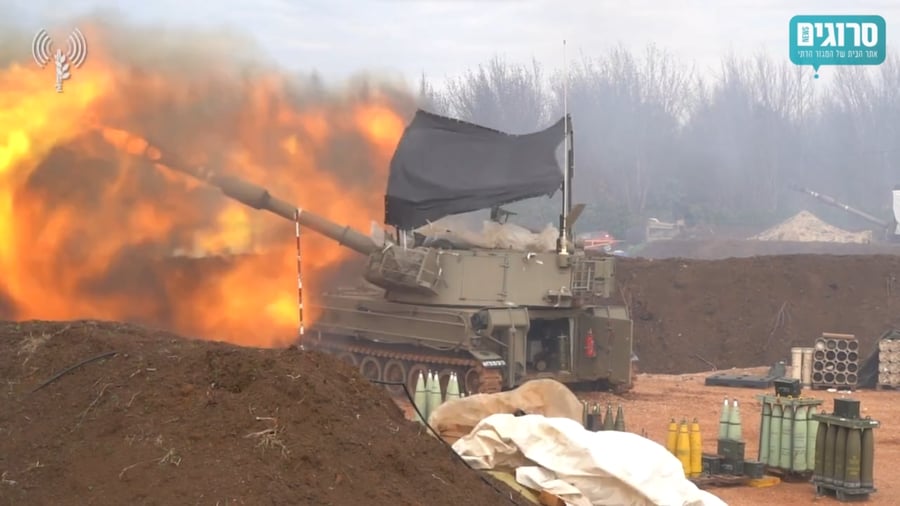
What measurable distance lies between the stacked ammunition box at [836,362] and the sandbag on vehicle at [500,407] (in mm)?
11163

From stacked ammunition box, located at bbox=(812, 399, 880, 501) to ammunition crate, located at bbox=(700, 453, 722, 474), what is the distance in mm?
1029

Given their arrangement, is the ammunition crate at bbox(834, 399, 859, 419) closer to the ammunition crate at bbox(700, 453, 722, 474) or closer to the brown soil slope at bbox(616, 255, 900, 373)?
the ammunition crate at bbox(700, 453, 722, 474)

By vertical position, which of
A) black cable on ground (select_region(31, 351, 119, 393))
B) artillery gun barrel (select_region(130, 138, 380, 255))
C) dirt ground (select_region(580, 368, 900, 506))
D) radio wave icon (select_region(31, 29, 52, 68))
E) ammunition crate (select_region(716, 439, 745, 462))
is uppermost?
radio wave icon (select_region(31, 29, 52, 68))

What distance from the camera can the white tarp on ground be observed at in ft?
27.7

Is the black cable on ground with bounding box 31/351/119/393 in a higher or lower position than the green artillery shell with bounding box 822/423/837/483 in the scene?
higher

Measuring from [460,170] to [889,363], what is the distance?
8849 millimetres

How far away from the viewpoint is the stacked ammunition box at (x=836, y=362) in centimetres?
2106

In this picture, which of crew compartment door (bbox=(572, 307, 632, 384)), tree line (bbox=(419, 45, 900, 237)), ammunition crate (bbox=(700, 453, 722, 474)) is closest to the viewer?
ammunition crate (bbox=(700, 453, 722, 474))

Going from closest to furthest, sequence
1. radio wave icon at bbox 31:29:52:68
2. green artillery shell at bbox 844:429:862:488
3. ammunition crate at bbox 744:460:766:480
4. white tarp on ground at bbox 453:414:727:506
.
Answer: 1. white tarp on ground at bbox 453:414:727:506
2. green artillery shell at bbox 844:429:862:488
3. ammunition crate at bbox 744:460:766:480
4. radio wave icon at bbox 31:29:52:68

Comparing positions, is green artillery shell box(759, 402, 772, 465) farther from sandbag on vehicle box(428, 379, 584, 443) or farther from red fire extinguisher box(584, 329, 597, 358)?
red fire extinguisher box(584, 329, 597, 358)

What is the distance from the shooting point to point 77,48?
16719 millimetres

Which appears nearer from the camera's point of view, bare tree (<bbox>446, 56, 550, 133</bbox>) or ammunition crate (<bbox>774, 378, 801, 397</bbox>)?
ammunition crate (<bbox>774, 378, 801, 397</bbox>)

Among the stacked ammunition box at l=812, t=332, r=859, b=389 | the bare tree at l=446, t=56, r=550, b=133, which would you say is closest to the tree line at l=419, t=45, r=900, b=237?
the bare tree at l=446, t=56, r=550, b=133

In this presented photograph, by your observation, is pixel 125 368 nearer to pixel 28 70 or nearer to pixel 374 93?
pixel 28 70
